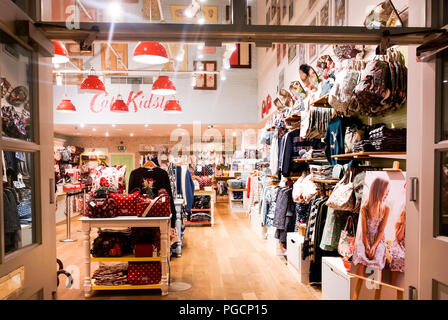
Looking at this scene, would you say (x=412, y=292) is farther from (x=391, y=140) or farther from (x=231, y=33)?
(x=231, y=33)

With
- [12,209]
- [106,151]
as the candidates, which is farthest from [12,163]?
[106,151]

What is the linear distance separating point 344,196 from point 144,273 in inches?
89.7

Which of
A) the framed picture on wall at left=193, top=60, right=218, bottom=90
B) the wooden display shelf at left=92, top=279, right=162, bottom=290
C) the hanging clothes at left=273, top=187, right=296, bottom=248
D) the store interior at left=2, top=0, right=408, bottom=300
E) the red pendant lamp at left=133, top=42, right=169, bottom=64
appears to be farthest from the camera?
the framed picture on wall at left=193, top=60, right=218, bottom=90

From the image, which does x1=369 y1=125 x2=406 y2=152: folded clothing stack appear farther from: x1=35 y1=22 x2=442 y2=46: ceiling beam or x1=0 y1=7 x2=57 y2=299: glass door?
x1=0 y1=7 x2=57 y2=299: glass door

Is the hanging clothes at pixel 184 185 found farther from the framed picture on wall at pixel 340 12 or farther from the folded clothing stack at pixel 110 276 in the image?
the framed picture on wall at pixel 340 12

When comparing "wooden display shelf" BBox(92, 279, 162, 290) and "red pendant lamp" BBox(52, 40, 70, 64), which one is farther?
"red pendant lamp" BBox(52, 40, 70, 64)

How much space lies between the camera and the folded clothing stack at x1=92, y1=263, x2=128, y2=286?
3.59 m

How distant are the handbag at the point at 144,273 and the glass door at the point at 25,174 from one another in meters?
2.25

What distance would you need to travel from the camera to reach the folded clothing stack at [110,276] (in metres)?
3.59

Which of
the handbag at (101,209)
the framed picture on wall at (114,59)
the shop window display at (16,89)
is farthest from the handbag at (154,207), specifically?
the framed picture on wall at (114,59)

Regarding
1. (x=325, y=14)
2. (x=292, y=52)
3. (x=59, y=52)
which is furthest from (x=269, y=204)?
(x=59, y=52)

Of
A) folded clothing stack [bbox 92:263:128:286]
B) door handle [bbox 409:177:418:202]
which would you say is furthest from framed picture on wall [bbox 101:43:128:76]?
door handle [bbox 409:177:418:202]

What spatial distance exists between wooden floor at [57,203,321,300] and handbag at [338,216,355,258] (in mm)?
911
